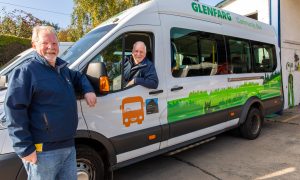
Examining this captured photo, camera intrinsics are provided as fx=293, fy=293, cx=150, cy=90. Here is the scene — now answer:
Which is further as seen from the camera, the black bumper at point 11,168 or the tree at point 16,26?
the tree at point 16,26

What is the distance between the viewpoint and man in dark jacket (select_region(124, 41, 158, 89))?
12.6 feet

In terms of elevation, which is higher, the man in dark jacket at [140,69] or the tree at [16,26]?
the tree at [16,26]

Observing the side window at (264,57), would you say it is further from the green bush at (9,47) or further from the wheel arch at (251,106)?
the green bush at (9,47)

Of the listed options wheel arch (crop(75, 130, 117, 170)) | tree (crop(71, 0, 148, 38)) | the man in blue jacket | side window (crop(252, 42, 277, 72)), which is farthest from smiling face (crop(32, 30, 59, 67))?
tree (crop(71, 0, 148, 38))

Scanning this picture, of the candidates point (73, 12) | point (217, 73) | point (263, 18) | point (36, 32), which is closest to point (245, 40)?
point (217, 73)

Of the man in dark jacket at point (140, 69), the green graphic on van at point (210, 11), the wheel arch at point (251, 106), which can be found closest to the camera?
the man in dark jacket at point (140, 69)

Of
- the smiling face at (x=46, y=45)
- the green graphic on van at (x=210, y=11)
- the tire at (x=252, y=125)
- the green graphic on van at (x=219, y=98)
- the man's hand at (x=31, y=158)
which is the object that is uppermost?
the green graphic on van at (x=210, y=11)

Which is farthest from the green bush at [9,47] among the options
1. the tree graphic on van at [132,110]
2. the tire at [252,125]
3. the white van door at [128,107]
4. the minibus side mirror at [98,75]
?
the minibus side mirror at [98,75]

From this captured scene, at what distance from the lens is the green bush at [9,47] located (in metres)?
13.7

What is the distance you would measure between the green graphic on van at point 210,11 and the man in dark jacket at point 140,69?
157 cm

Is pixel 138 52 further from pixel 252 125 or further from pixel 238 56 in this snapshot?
pixel 252 125

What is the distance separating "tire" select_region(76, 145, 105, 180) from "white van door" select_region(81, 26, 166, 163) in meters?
0.24

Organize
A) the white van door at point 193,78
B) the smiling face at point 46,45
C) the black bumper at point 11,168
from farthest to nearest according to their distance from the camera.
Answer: the white van door at point 193,78, the black bumper at point 11,168, the smiling face at point 46,45

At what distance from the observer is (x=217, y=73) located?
210 inches
